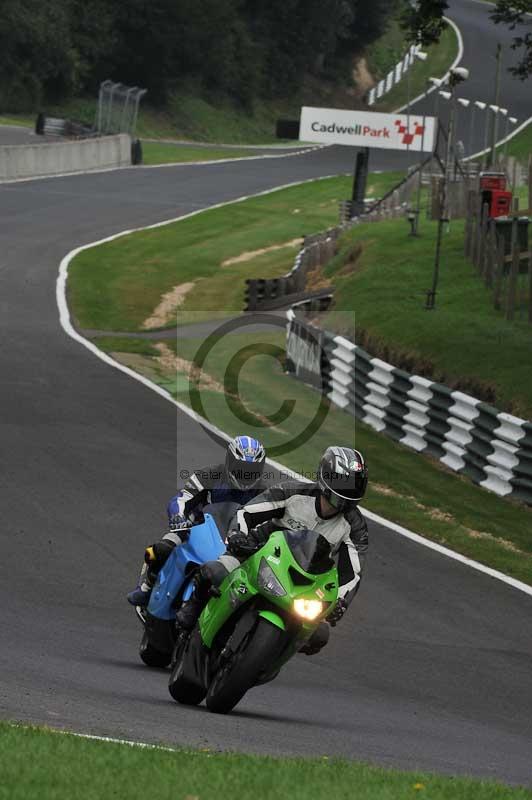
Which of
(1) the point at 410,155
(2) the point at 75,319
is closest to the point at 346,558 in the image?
(2) the point at 75,319

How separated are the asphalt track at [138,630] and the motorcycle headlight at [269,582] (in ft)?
2.71

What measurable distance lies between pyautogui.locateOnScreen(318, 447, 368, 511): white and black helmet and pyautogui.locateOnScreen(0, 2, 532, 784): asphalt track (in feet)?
4.69

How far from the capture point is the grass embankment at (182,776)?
6.22 m

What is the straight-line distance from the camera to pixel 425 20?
23500 mm

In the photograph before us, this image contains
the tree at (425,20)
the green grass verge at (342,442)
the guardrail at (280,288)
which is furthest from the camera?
the guardrail at (280,288)

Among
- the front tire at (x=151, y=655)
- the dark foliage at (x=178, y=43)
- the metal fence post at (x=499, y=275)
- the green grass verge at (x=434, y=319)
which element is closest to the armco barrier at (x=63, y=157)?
the green grass verge at (x=434, y=319)

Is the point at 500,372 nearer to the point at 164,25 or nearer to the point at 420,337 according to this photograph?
the point at 420,337

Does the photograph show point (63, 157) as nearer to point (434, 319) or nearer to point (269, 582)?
point (434, 319)

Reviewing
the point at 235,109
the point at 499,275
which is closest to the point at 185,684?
the point at 499,275

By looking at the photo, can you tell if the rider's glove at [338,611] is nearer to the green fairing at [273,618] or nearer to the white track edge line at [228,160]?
the green fairing at [273,618]

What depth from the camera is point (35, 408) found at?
20.9 meters

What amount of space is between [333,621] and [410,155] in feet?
245

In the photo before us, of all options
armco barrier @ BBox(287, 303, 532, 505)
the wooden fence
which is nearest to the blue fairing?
armco barrier @ BBox(287, 303, 532, 505)

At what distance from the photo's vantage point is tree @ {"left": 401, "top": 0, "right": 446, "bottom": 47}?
2336 centimetres
